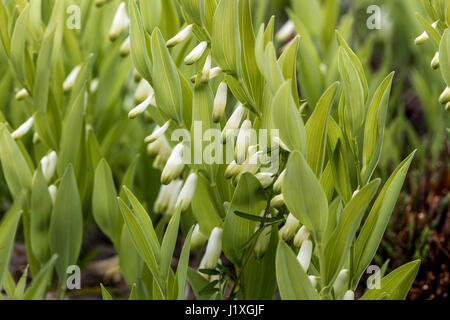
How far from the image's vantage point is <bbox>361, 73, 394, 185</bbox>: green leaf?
765mm

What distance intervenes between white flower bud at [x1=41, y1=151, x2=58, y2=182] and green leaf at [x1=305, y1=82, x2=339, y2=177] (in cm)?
45

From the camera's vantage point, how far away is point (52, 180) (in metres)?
1.06

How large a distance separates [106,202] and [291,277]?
0.41 metres

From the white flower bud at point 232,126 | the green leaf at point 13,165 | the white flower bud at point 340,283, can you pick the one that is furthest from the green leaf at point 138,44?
the white flower bud at point 340,283

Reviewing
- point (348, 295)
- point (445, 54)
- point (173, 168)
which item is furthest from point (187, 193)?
point (445, 54)

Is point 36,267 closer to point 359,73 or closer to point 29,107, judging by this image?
point 29,107

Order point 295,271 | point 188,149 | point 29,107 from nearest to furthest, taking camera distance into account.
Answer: point 295,271 → point 188,149 → point 29,107

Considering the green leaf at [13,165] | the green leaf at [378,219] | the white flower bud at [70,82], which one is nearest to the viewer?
the green leaf at [378,219]

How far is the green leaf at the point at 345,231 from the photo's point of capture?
2.35 ft

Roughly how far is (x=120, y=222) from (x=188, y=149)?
296 millimetres

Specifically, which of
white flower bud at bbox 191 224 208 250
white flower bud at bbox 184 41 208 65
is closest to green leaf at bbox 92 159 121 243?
white flower bud at bbox 191 224 208 250

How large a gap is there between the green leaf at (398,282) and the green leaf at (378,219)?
0.04 meters

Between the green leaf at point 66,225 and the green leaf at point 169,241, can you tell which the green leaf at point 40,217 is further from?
the green leaf at point 169,241
